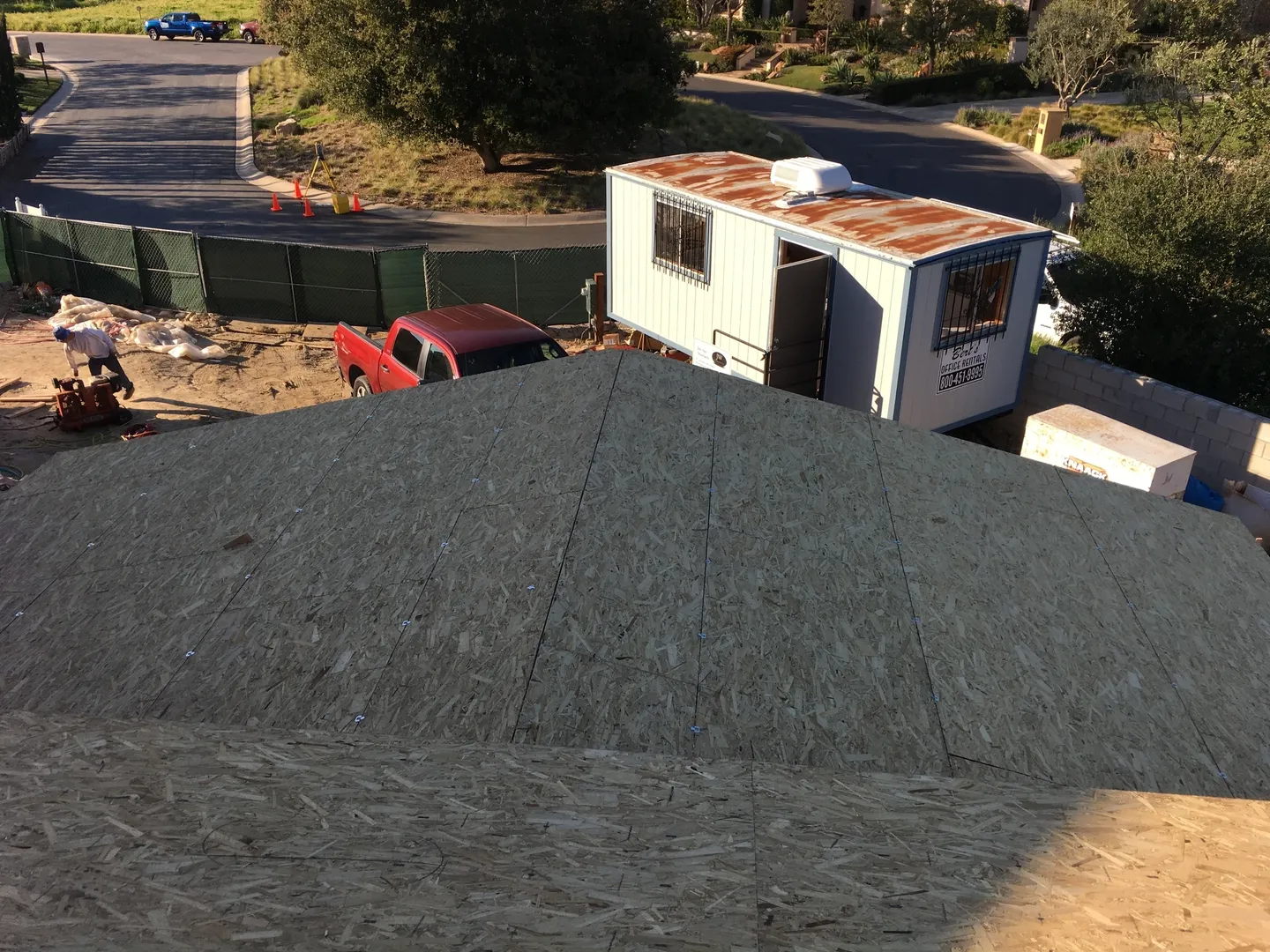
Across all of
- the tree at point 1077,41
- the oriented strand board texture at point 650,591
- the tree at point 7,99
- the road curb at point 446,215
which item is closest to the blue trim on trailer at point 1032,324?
the oriented strand board texture at point 650,591

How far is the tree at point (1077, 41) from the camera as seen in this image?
1651 inches

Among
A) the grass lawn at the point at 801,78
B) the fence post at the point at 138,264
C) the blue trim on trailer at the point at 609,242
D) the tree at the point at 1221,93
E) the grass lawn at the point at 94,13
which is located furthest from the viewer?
the grass lawn at the point at 94,13

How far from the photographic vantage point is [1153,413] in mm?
13164

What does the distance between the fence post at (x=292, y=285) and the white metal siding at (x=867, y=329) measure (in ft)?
39.5

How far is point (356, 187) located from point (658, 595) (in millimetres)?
27482

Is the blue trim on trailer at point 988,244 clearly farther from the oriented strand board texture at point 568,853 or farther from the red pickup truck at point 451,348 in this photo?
the oriented strand board texture at point 568,853

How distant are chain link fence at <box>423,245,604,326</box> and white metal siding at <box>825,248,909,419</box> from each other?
312 inches

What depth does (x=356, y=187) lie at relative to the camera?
30844 mm

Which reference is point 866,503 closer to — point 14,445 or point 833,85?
point 14,445

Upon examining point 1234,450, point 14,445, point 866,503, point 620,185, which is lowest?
point 14,445

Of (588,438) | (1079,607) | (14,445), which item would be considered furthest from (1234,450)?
(14,445)

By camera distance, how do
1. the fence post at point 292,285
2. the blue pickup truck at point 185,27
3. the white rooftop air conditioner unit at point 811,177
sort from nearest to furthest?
the white rooftop air conditioner unit at point 811,177 < the fence post at point 292,285 < the blue pickup truck at point 185,27

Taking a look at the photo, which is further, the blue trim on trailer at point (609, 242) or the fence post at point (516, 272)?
the fence post at point (516, 272)

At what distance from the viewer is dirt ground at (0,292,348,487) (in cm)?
1499
